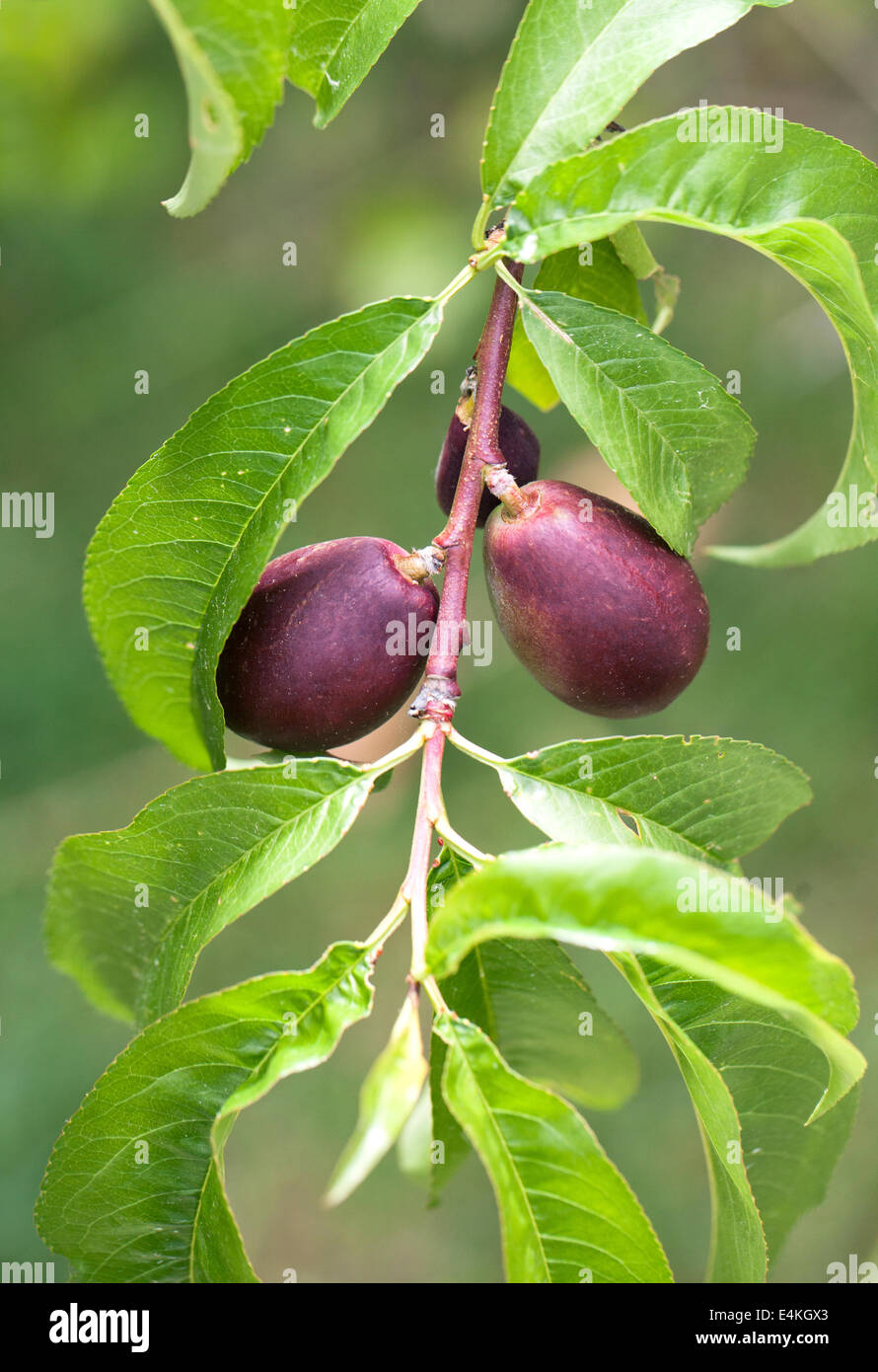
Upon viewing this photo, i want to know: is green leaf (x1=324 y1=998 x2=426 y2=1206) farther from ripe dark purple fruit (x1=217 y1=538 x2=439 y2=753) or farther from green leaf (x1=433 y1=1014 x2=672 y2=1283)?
ripe dark purple fruit (x1=217 y1=538 x2=439 y2=753)

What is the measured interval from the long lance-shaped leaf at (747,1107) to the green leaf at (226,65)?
2.36ft

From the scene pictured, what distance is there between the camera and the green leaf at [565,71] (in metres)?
1.05

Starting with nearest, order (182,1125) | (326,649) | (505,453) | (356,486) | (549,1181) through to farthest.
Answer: (549,1181), (182,1125), (326,649), (505,453), (356,486)

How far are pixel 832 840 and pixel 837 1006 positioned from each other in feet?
8.04

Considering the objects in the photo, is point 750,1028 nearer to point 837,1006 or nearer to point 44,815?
point 837,1006

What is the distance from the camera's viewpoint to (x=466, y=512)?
1181 mm

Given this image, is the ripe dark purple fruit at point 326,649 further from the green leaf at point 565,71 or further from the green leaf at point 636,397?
the green leaf at point 565,71

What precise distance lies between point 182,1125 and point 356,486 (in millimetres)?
2667

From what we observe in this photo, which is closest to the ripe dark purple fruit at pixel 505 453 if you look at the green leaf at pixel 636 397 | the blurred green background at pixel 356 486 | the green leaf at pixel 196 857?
the green leaf at pixel 636 397

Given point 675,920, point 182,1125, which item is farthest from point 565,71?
point 182,1125

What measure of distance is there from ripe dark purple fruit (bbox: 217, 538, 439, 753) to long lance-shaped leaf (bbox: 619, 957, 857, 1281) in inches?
14.3

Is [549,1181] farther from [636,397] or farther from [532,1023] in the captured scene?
[636,397]

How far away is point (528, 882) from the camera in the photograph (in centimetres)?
81
